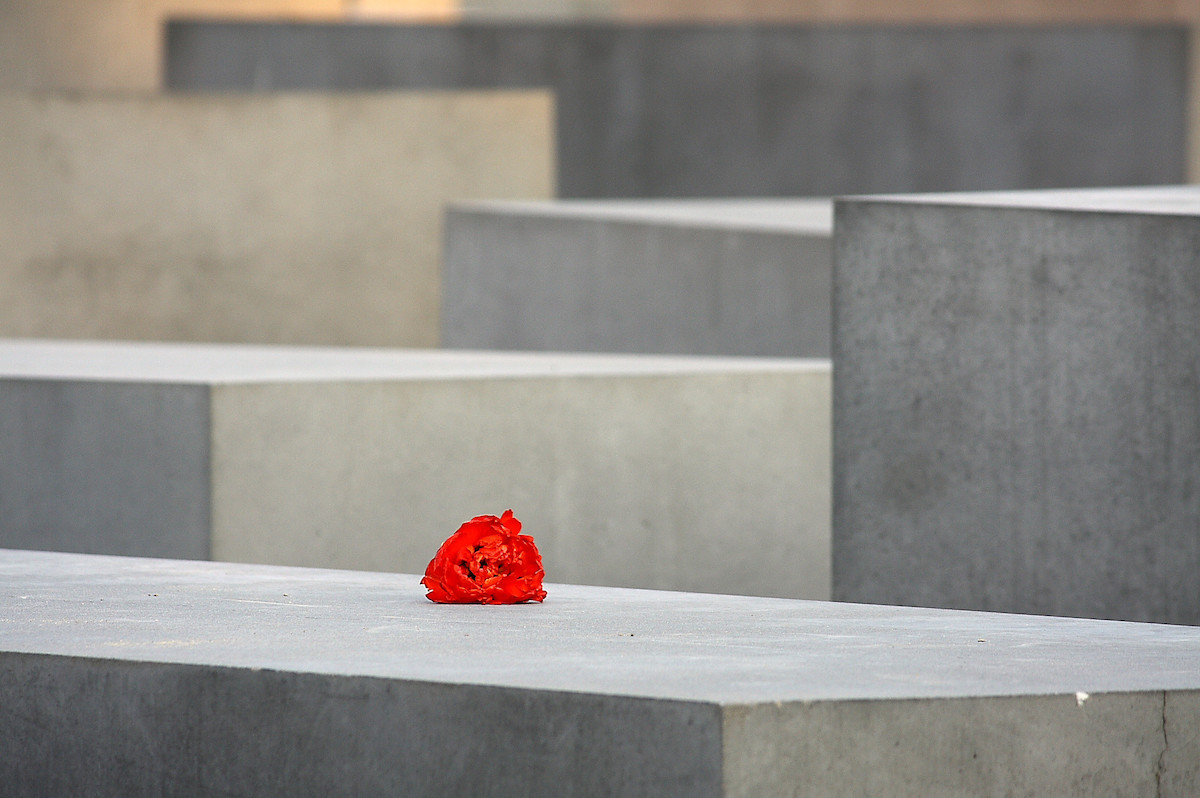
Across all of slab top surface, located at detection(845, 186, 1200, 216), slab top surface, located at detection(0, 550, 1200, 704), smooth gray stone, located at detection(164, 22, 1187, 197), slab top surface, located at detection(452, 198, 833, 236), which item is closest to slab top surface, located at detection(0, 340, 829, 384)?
slab top surface, located at detection(845, 186, 1200, 216)

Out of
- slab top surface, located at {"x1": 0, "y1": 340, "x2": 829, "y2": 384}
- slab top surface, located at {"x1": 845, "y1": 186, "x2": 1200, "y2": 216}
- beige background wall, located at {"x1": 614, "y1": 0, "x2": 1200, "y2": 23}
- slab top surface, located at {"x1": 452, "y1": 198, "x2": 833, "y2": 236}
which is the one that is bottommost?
slab top surface, located at {"x1": 0, "y1": 340, "x2": 829, "y2": 384}

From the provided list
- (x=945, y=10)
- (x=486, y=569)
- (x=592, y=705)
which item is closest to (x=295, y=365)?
(x=486, y=569)

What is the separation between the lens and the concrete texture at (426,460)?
237 inches

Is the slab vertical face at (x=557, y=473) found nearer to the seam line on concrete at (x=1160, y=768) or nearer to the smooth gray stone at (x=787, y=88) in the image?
the seam line on concrete at (x=1160, y=768)

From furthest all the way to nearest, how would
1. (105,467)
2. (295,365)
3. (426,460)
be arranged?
1. (295,365)
2. (426,460)
3. (105,467)

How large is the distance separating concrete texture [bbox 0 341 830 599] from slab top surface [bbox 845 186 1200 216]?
144 cm

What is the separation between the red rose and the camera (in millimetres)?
3828

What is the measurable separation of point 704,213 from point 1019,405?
5.44 m

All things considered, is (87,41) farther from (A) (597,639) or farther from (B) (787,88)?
(A) (597,639)

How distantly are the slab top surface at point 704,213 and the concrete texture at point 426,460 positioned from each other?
7.20 ft

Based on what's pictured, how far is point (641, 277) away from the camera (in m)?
9.97

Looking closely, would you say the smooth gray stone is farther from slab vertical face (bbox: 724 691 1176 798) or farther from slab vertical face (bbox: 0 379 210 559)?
slab vertical face (bbox: 724 691 1176 798)

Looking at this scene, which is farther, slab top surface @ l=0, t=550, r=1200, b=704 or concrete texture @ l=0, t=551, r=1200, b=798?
slab top surface @ l=0, t=550, r=1200, b=704

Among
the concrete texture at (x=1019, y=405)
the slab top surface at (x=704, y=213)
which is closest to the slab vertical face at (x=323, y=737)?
the concrete texture at (x=1019, y=405)
